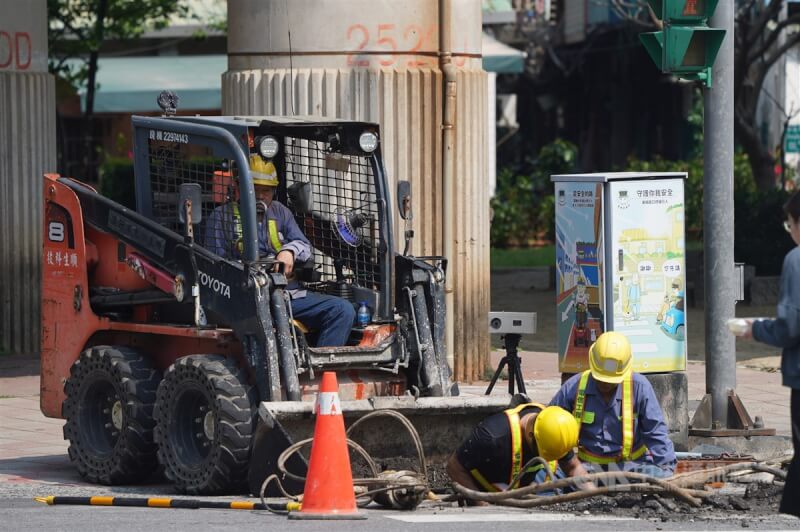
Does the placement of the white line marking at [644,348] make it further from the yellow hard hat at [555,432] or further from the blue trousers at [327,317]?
the yellow hard hat at [555,432]

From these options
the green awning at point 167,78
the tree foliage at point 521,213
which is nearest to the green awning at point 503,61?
the green awning at point 167,78

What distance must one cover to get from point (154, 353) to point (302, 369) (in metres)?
1.40

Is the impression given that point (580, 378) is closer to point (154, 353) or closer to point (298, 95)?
point (154, 353)

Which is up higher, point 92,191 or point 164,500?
point 92,191

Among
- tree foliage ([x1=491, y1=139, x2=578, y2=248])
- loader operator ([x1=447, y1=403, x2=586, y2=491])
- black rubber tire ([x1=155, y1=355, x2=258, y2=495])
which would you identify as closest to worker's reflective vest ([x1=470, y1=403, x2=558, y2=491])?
loader operator ([x1=447, y1=403, x2=586, y2=491])

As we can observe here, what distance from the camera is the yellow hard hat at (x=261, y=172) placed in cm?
1042

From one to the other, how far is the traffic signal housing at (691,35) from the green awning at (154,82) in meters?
19.2

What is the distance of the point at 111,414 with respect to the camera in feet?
35.4

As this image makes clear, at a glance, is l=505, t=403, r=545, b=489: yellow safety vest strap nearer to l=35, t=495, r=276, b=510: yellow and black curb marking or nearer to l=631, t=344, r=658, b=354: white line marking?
l=35, t=495, r=276, b=510: yellow and black curb marking

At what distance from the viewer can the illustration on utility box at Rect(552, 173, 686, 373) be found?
37.0ft

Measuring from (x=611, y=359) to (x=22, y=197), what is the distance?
9973 mm

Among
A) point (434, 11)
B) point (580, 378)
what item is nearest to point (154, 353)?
point (580, 378)

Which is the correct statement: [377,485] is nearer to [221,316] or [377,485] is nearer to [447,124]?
[221,316]

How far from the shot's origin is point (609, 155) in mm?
42156
